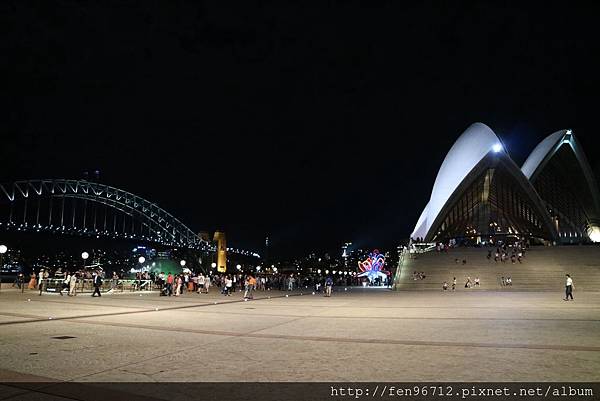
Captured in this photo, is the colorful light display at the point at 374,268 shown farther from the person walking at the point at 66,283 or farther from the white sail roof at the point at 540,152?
the person walking at the point at 66,283

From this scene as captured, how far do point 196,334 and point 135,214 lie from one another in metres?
107

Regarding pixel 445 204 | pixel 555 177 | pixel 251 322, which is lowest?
pixel 251 322

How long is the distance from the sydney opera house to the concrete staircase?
17.3 m

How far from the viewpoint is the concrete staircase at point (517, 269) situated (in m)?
30.7

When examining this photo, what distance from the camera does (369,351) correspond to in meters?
7.72

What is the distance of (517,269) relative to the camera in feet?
111

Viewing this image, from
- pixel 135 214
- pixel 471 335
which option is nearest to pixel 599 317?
pixel 471 335

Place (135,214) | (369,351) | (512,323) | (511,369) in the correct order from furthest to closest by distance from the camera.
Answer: (135,214) → (512,323) → (369,351) → (511,369)

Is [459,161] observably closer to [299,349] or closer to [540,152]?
[540,152]

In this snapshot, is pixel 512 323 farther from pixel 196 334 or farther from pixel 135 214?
pixel 135 214

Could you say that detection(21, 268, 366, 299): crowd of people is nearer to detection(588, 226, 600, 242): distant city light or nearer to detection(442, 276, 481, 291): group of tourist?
detection(442, 276, 481, 291): group of tourist

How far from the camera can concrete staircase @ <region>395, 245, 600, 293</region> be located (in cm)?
3073

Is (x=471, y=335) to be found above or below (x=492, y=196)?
below

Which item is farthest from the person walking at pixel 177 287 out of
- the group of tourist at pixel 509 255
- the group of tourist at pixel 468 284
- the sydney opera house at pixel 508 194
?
the sydney opera house at pixel 508 194
